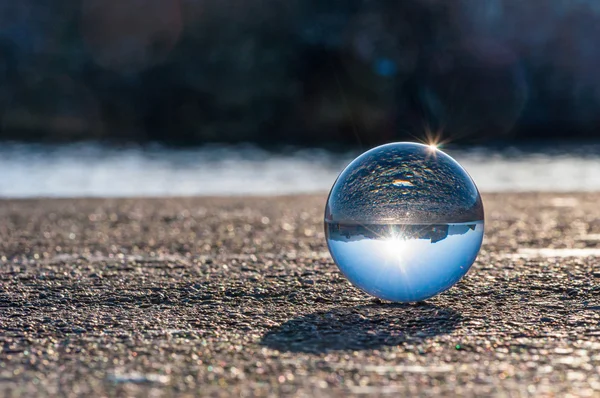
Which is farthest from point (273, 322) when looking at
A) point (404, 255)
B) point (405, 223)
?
point (405, 223)

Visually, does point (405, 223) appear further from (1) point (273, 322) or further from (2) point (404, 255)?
(1) point (273, 322)

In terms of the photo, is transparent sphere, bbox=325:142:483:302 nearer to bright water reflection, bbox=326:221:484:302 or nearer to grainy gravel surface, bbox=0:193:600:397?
bright water reflection, bbox=326:221:484:302

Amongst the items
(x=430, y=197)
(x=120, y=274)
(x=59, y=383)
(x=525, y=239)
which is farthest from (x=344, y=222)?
(x=525, y=239)

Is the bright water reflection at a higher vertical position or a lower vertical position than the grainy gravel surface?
higher

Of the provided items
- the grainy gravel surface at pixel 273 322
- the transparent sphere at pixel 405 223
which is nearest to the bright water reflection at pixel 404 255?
the transparent sphere at pixel 405 223

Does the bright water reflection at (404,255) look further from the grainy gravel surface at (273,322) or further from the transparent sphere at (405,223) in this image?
the grainy gravel surface at (273,322)

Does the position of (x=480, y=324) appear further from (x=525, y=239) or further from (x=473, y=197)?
(x=525, y=239)

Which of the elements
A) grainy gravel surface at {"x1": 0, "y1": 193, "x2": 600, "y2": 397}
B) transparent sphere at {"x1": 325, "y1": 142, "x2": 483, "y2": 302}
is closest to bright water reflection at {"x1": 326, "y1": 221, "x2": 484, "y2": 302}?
transparent sphere at {"x1": 325, "y1": 142, "x2": 483, "y2": 302}
